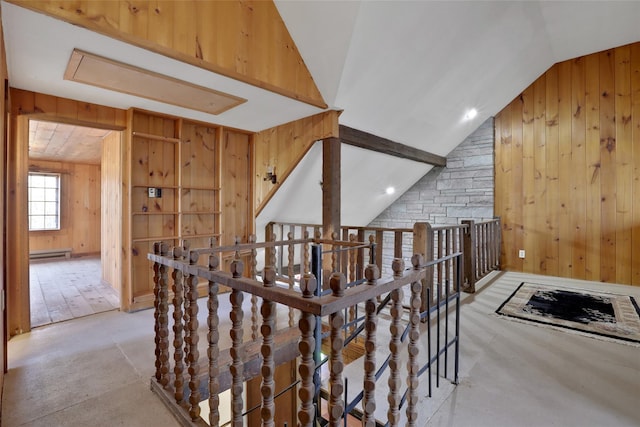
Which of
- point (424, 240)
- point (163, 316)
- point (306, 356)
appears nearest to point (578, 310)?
point (424, 240)

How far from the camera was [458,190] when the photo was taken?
529 centimetres

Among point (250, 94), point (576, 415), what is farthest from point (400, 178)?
point (576, 415)

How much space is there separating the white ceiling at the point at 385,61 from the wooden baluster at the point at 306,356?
1.93 meters

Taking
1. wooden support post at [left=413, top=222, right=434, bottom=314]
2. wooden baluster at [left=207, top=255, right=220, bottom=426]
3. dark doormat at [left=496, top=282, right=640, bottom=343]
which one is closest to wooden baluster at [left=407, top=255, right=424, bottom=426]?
wooden baluster at [left=207, top=255, right=220, bottom=426]

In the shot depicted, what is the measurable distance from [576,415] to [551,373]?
406 millimetres

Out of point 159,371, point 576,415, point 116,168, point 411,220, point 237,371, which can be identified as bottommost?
point 576,415

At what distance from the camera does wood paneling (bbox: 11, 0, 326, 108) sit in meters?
1.74

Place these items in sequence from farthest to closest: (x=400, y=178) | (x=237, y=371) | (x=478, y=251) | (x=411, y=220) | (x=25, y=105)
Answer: (x=411, y=220) → (x=400, y=178) → (x=478, y=251) → (x=25, y=105) → (x=237, y=371)

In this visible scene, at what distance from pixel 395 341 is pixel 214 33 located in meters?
2.36

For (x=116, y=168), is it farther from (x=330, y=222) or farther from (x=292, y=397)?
(x=292, y=397)

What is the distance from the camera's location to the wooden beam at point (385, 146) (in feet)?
11.4

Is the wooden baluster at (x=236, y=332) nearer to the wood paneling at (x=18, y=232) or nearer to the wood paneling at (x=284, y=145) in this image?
the wood paneling at (x=284, y=145)

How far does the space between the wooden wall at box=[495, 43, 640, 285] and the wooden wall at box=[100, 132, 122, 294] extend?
527cm

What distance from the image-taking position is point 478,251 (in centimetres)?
398
